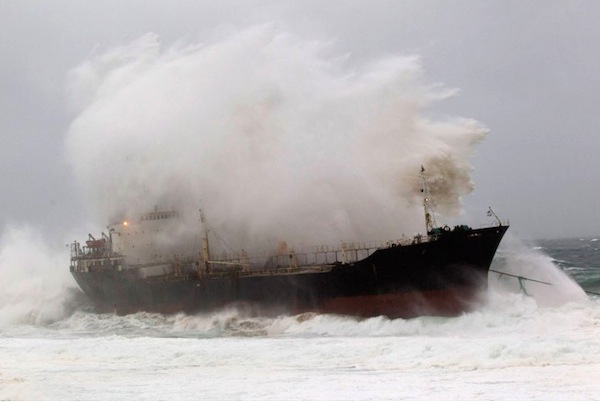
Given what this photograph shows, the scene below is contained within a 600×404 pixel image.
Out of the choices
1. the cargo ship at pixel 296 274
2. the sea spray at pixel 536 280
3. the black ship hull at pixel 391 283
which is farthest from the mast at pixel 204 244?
the sea spray at pixel 536 280

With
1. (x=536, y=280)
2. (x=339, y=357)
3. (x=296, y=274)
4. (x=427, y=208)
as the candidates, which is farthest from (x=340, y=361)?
(x=536, y=280)

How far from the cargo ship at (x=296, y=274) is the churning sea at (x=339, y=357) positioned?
31.8 inches

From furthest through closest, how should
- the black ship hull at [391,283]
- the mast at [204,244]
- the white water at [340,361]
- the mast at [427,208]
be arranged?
the mast at [204,244] → the mast at [427,208] → the black ship hull at [391,283] → the white water at [340,361]

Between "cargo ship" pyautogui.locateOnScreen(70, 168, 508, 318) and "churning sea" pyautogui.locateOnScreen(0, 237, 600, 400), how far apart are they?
2.65 ft

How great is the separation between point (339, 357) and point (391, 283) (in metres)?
7.23

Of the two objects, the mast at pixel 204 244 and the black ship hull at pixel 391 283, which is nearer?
the black ship hull at pixel 391 283

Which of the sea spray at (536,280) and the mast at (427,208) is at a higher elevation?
the mast at (427,208)

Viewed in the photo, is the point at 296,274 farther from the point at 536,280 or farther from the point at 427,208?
the point at 536,280

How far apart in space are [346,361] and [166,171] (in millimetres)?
20129

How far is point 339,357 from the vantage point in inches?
618

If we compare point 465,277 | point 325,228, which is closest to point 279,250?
point 325,228

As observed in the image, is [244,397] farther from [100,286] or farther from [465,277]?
[100,286]

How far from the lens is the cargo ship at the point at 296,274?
72.5 ft

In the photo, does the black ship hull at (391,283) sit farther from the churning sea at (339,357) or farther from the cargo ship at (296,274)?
the churning sea at (339,357)
